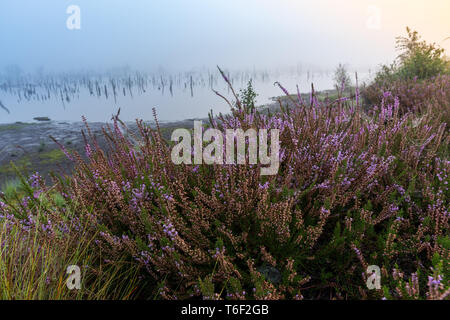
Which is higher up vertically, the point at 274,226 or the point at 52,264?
the point at 274,226

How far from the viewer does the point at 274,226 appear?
5.11 feet

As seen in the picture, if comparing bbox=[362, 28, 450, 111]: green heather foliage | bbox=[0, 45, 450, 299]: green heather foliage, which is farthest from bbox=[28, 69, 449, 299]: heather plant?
bbox=[362, 28, 450, 111]: green heather foliage

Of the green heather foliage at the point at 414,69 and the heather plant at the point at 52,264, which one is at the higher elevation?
the green heather foliage at the point at 414,69

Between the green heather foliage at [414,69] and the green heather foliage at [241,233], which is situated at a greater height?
the green heather foliage at [414,69]

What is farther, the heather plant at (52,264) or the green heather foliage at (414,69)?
the green heather foliage at (414,69)

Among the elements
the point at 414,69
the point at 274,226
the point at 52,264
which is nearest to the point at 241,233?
the point at 274,226

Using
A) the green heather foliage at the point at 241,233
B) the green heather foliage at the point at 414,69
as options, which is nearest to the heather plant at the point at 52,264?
the green heather foliage at the point at 241,233

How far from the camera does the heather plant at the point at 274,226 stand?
57.4 inches

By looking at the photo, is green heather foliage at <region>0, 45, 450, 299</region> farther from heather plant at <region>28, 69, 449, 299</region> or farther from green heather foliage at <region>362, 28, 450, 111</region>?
green heather foliage at <region>362, 28, 450, 111</region>

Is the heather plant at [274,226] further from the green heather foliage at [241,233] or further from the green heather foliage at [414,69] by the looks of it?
the green heather foliage at [414,69]

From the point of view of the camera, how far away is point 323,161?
1.91 metres

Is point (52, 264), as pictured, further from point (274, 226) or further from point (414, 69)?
point (414, 69)
